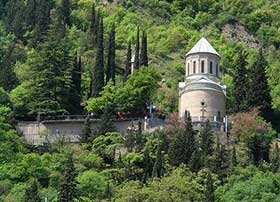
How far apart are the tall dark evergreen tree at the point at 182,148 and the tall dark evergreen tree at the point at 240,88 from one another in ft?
30.0

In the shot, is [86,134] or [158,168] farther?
[86,134]

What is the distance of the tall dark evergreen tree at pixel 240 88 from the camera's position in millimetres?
74062

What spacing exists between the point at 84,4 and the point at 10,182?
191ft

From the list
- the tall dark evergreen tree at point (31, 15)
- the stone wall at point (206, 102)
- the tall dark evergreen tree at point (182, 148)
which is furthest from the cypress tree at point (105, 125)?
the tall dark evergreen tree at point (31, 15)

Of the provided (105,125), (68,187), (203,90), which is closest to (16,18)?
(203,90)

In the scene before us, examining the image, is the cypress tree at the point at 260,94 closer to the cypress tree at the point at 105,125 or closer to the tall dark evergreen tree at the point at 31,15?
the cypress tree at the point at 105,125

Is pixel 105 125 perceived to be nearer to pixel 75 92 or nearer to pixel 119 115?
pixel 119 115

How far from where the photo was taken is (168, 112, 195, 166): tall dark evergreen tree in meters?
64.4

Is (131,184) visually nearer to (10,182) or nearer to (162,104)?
(10,182)

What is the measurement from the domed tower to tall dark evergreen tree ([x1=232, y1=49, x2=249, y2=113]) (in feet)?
2.93

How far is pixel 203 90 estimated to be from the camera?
74.6 metres

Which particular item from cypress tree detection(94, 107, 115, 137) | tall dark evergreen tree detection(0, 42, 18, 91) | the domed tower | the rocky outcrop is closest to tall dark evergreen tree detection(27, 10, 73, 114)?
tall dark evergreen tree detection(0, 42, 18, 91)

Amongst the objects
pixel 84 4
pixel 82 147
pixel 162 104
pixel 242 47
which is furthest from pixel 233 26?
pixel 82 147

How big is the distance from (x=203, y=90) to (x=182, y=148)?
34.7 ft
